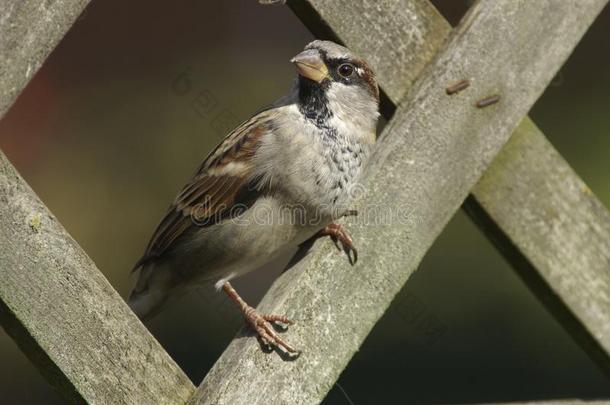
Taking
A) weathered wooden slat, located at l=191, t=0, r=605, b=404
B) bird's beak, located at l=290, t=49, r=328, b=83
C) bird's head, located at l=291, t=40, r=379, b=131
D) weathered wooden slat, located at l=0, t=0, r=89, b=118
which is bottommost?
weathered wooden slat, located at l=191, t=0, r=605, b=404

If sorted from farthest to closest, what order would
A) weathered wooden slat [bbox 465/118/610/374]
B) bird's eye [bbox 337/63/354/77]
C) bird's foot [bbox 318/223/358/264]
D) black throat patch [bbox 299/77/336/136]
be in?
black throat patch [bbox 299/77/336/136] < bird's eye [bbox 337/63/354/77] < weathered wooden slat [bbox 465/118/610/374] < bird's foot [bbox 318/223/358/264]

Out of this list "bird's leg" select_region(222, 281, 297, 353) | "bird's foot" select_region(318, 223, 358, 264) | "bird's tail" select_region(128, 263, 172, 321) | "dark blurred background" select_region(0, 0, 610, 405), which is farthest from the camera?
"dark blurred background" select_region(0, 0, 610, 405)

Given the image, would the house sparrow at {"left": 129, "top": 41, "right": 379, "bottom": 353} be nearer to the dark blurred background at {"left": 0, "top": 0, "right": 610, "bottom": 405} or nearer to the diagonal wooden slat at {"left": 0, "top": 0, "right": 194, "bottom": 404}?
the diagonal wooden slat at {"left": 0, "top": 0, "right": 194, "bottom": 404}

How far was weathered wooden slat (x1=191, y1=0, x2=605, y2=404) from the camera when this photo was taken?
4.80 ft

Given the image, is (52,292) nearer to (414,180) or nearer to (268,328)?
(268,328)

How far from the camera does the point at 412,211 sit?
61.9 inches

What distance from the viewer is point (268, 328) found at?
1375 mm

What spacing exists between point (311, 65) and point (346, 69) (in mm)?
81

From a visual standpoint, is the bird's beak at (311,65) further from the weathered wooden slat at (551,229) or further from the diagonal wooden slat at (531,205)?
the weathered wooden slat at (551,229)

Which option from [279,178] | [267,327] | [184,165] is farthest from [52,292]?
[184,165]

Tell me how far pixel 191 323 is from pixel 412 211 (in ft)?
7.64

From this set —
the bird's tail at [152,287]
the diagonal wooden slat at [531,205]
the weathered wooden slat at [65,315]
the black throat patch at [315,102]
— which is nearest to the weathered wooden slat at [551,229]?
the diagonal wooden slat at [531,205]

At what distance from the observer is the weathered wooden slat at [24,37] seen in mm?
1210

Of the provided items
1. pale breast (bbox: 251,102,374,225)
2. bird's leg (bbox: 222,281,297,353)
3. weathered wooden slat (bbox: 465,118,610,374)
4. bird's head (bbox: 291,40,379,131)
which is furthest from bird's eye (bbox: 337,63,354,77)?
bird's leg (bbox: 222,281,297,353)
